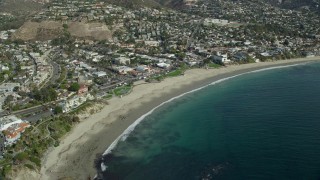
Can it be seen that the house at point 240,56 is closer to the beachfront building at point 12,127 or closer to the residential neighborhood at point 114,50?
the residential neighborhood at point 114,50

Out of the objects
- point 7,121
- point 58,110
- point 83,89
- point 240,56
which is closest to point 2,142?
point 7,121

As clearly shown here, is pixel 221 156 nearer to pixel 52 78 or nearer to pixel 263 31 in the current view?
pixel 52 78

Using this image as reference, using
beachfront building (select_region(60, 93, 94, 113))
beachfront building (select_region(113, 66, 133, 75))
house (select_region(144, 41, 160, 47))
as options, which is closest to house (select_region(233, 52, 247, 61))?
house (select_region(144, 41, 160, 47))

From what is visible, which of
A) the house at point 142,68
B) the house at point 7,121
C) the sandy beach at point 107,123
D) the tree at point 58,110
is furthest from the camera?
the house at point 142,68

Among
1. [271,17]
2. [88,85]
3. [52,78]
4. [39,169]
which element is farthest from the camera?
[271,17]

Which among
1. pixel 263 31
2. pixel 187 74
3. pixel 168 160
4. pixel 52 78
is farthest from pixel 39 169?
pixel 263 31

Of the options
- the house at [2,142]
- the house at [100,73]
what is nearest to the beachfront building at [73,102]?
the house at [2,142]

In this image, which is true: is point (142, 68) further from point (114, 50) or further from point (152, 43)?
point (152, 43)
